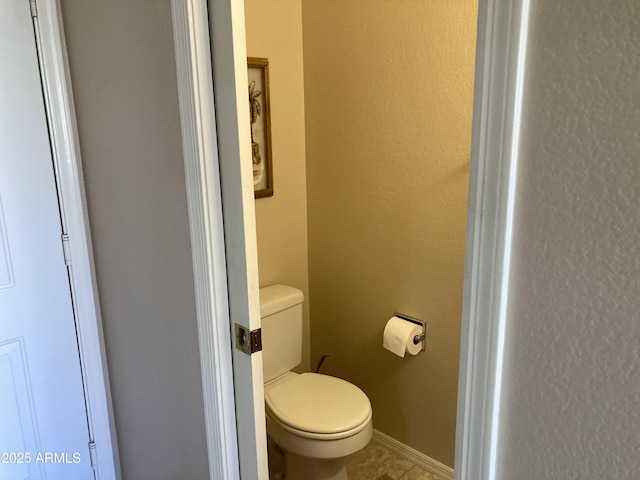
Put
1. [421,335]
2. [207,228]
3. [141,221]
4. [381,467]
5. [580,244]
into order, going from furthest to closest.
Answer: [381,467] → [421,335] → [141,221] → [207,228] → [580,244]

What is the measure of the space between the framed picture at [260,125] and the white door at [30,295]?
784 millimetres

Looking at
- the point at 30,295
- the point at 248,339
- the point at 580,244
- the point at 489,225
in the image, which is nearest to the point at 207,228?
the point at 248,339

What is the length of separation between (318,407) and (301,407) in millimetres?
66

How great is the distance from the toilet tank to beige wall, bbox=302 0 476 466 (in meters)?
0.29

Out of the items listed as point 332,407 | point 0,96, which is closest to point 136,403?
point 332,407

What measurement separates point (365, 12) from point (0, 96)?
Answer: 1.34 metres

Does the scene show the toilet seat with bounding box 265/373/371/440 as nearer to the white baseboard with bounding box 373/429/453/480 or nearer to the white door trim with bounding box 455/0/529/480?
the white baseboard with bounding box 373/429/453/480

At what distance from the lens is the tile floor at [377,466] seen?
2.15m

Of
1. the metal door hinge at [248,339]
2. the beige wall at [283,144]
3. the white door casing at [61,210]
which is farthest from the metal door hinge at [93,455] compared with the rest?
the metal door hinge at [248,339]

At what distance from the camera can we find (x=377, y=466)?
87.2 inches

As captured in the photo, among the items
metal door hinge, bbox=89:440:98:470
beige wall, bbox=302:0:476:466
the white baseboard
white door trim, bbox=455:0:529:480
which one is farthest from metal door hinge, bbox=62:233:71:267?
the white baseboard

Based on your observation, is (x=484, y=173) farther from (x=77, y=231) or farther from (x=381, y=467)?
(x=381, y=467)

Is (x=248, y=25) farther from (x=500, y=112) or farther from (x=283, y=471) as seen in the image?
(x=283, y=471)

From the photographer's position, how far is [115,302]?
5.39 ft
